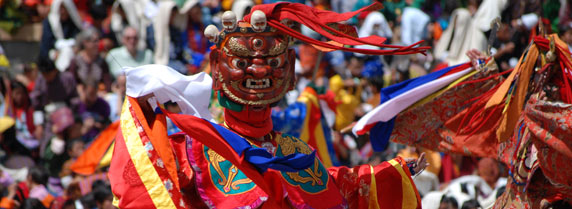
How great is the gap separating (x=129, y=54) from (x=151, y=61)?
0.24 meters

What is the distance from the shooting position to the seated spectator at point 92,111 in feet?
34.3

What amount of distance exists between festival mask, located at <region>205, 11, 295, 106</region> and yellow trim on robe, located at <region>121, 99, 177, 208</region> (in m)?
0.63

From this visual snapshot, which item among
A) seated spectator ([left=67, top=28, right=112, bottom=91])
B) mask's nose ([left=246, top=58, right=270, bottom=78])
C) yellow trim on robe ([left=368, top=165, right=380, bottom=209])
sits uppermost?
mask's nose ([left=246, top=58, right=270, bottom=78])

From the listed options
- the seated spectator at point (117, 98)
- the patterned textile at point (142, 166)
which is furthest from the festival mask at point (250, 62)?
the seated spectator at point (117, 98)

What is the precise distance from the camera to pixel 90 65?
37.1ft

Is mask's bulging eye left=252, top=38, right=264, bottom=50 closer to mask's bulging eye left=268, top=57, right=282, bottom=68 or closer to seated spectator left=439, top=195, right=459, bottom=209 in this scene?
mask's bulging eye left=268, top=57, right=282, bottom=68

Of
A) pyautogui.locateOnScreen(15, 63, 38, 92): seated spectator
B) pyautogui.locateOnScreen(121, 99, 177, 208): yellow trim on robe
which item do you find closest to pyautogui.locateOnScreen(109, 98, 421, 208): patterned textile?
pyautogui.locateOnScreen(121, 99, 177, 208): yellow trim on robe

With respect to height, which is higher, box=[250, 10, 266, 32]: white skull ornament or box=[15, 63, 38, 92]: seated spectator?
box=[250, 10, 266, 32]: white skull ornament

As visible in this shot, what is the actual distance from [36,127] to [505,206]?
219 inches

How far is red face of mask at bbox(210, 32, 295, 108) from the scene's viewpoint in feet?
19.9

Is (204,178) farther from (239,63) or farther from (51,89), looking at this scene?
(51,89)

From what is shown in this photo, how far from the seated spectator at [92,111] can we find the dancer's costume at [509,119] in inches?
154

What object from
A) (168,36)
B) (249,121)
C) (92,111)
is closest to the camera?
(249,121)

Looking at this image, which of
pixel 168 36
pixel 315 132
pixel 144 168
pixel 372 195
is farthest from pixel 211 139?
pixel 168 36
